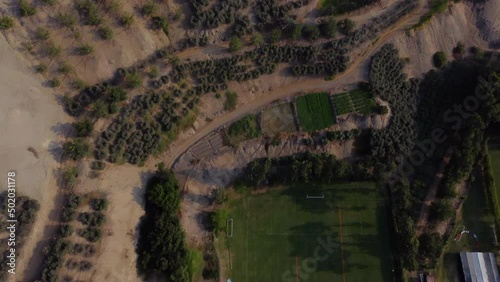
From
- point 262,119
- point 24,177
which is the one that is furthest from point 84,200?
point 262,119

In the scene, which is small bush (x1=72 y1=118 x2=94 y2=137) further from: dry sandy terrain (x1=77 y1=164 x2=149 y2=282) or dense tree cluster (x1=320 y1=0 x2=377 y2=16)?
dense tree cluster (x1=320 y1=0 x2=377 y2=16)

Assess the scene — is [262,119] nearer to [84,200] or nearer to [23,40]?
[84,200]

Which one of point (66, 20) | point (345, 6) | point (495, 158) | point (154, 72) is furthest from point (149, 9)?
point (495, 158)

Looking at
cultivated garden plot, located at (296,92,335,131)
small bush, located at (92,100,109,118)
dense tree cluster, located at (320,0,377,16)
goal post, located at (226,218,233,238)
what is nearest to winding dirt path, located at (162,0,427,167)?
cultivated garden plot, located at (296,92,335,131)

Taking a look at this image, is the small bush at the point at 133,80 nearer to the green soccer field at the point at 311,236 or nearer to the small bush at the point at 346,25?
the green soccer field at the point at 311,236

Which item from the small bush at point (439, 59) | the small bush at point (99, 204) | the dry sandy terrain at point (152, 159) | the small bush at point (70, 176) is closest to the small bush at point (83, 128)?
the dry sandy terrain at point (152, 159)

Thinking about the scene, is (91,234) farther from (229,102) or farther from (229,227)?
(229,102)
